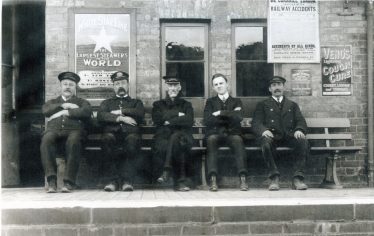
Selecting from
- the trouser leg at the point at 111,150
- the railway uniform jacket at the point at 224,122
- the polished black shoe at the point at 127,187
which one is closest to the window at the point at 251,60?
the railway uniform jacket at the point at 224,122

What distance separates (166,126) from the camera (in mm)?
6680

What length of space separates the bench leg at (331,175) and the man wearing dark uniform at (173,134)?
199 centimetres

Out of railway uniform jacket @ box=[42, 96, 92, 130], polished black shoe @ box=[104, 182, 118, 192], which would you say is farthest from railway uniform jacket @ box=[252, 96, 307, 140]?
railway uniform jacket @ box=[42, 96, 92, 130]

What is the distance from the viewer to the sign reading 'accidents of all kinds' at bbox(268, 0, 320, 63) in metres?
7.65

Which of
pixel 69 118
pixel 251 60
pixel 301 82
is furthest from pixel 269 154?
pixel 69 118

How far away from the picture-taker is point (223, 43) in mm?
7621

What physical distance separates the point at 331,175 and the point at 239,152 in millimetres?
1507

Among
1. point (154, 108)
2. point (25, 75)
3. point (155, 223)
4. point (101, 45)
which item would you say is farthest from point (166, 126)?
point (25, 75)

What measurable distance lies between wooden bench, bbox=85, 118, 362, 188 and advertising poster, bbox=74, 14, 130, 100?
2.79 ft

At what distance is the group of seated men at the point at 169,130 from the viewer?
6336 mm

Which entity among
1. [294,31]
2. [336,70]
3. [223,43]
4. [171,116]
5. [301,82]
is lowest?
[171,116]

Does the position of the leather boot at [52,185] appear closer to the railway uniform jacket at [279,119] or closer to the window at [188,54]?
the window at [188,54]

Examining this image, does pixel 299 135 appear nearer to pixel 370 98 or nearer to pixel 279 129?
pixel 279 129

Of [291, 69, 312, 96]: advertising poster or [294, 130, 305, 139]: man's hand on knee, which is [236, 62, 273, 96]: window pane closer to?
[291, 69, 312, 96]: advertising poster
